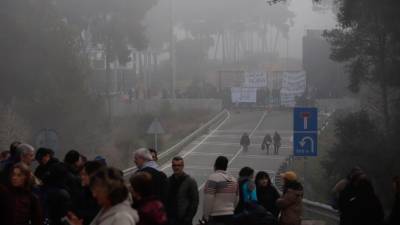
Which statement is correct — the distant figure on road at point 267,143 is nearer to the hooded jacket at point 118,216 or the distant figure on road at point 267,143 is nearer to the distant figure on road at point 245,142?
the distant figure on road at point 245,142

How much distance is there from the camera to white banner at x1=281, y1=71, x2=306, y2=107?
62.6 m

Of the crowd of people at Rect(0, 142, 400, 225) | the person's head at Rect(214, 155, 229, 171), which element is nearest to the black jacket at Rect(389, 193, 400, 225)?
the crowd of people at Rect(0, 142, 400, 225)

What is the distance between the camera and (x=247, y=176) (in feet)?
33.0

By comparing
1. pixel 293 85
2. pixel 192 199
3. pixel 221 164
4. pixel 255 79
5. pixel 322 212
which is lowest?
pixel 322 212

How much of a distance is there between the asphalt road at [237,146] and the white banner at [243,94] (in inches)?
58.2

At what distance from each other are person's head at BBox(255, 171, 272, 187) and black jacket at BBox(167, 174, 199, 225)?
52.3 inches

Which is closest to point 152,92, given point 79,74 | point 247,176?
point 79,74

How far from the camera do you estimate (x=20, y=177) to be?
7191 mm

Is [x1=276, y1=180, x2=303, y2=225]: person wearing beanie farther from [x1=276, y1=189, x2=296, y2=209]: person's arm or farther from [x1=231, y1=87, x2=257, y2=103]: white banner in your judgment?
[x1=231, y1=87, x2=257, y2=103]: white banner

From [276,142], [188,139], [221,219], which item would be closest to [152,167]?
[221,219]

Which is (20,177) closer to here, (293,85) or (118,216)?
(118,216)

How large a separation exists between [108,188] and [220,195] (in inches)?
167

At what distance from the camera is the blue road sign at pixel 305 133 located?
15.4 m

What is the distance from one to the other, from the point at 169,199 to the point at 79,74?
138 ft
